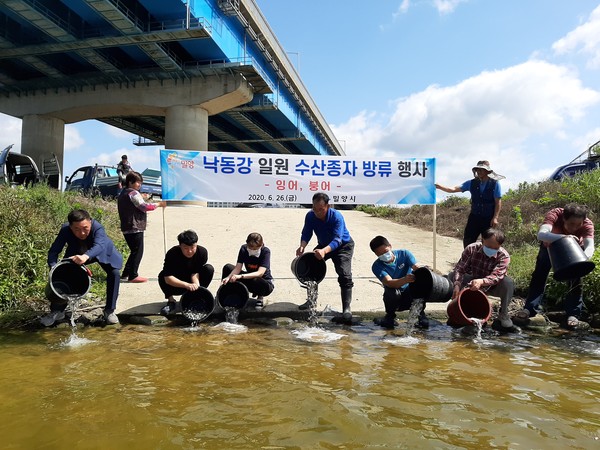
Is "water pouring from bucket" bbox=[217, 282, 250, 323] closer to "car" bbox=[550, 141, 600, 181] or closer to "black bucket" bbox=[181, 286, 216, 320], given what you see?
"black bucket" bbox=[181, 286, 216, 320]

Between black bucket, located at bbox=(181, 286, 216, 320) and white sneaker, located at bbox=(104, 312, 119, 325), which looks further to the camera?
black bucket, located at bbox=(181, 286, 216, 320)

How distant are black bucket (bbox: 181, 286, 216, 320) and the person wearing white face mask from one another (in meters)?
0.34

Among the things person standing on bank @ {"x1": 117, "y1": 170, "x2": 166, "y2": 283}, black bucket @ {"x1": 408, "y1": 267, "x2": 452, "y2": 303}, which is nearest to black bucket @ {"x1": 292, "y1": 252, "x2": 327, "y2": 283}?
black bucket @ {"x1": 408, "y1": 267, "x2": 452, "y2": 303}

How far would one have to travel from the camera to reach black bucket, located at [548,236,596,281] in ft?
15.5

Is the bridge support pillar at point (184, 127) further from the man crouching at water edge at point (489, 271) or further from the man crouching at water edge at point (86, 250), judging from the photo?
the man crouching at water edge at point (489, 271)

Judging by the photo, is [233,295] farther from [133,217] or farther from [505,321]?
[505,321]

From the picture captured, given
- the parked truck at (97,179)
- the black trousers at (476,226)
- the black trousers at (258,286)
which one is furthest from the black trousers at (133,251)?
the parked truck at (97,179)

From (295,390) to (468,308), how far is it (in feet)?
9.32

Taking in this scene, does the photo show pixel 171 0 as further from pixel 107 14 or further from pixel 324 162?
pixel 324 162

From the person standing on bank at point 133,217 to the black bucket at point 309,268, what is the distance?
7.91 feet

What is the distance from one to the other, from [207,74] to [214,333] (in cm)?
2104

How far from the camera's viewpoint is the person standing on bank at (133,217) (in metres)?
6.73

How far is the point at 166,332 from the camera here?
16.5 feet

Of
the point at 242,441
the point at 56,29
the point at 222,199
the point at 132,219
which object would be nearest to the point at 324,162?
the point at 222,199
